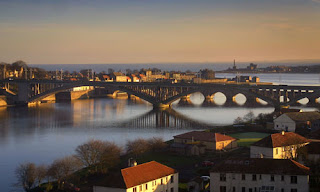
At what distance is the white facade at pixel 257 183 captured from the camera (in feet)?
60.2

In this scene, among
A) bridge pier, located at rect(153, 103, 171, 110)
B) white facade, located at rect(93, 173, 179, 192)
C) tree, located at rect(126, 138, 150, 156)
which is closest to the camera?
white facade, located at rect(93, 173, 179, 192)

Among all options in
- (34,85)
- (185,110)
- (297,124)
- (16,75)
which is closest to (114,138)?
(297,124)

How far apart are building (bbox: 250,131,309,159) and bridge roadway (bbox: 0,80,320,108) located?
27.7 m

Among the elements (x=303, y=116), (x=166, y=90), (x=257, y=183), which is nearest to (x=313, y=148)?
(x=257, y=183)

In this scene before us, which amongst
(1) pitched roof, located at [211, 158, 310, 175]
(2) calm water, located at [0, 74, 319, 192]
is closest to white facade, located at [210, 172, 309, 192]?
(1) pitched roof, located at [211, 158, 310, 175]

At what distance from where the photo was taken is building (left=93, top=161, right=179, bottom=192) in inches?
704

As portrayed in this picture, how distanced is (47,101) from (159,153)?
40.4 metres

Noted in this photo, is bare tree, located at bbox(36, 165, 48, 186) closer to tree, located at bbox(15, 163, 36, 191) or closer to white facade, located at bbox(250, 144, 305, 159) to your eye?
tree, located at bbox(15, 163, 36, 191)

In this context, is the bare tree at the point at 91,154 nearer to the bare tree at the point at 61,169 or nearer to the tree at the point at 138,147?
the bare tree at the point at 61,169

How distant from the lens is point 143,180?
1836cm

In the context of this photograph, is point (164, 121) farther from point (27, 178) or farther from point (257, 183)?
point (257, 183)

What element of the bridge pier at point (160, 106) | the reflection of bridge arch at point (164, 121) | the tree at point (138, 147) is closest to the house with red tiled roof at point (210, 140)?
the tree at point (138, 147)

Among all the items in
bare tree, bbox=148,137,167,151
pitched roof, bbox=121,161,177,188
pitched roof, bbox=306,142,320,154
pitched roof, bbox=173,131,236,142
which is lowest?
bare tree, bbox=148,137,167,151

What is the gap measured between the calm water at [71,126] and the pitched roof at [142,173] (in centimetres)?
591
